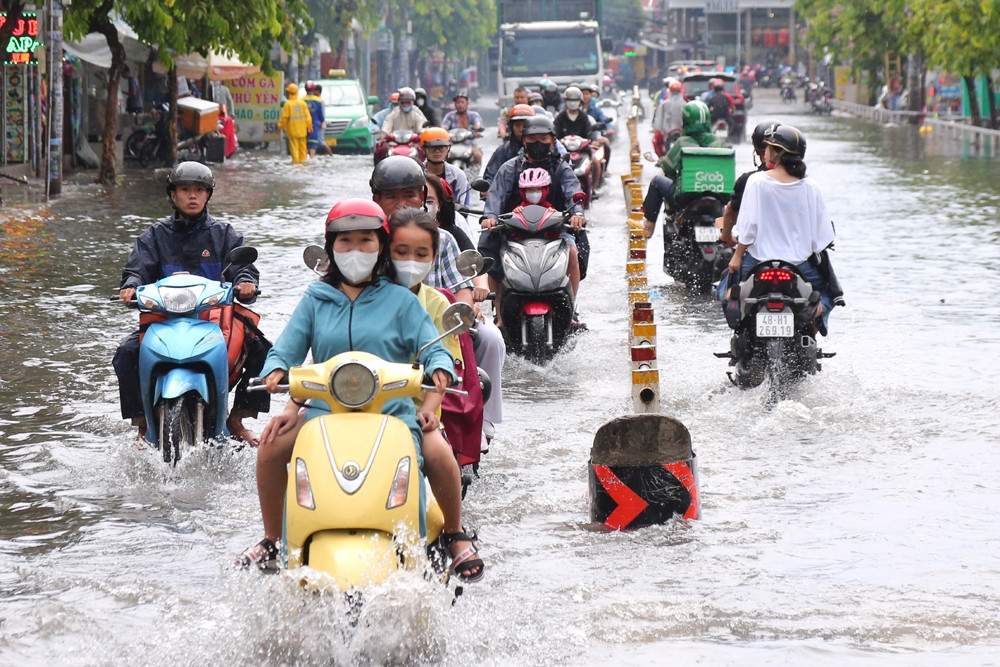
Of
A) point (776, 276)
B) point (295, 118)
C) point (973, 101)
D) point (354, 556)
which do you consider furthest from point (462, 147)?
point (354, 556)

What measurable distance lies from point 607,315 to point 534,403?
3.30m

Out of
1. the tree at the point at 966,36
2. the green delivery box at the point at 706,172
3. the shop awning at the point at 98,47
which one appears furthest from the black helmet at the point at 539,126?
the tree at the point at 966,36

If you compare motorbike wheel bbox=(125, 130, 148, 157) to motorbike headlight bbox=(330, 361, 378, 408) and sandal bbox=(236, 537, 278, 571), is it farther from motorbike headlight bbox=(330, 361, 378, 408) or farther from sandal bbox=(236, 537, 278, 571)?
motorbike headlight bbox=(330, 361, 378, 408)

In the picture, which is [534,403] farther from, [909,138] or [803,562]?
[909,138]

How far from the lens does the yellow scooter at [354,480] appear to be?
4852 mm

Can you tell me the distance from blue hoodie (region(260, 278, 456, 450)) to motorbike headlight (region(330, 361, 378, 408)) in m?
0.44

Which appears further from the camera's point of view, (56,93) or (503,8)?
(503,8)

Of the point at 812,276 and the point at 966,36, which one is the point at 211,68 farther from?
the point at 812,276

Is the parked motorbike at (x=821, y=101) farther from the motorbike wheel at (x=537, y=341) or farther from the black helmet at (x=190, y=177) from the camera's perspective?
the black helmet at (x=190, y=177)

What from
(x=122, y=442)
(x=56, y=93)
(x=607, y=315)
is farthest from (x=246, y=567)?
(x=56, y=93)

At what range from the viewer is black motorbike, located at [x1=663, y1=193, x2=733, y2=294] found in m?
13.7

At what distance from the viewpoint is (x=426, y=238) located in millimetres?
5914

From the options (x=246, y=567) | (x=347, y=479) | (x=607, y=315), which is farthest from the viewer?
(x=607, y=315)

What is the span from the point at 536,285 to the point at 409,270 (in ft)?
15.5
